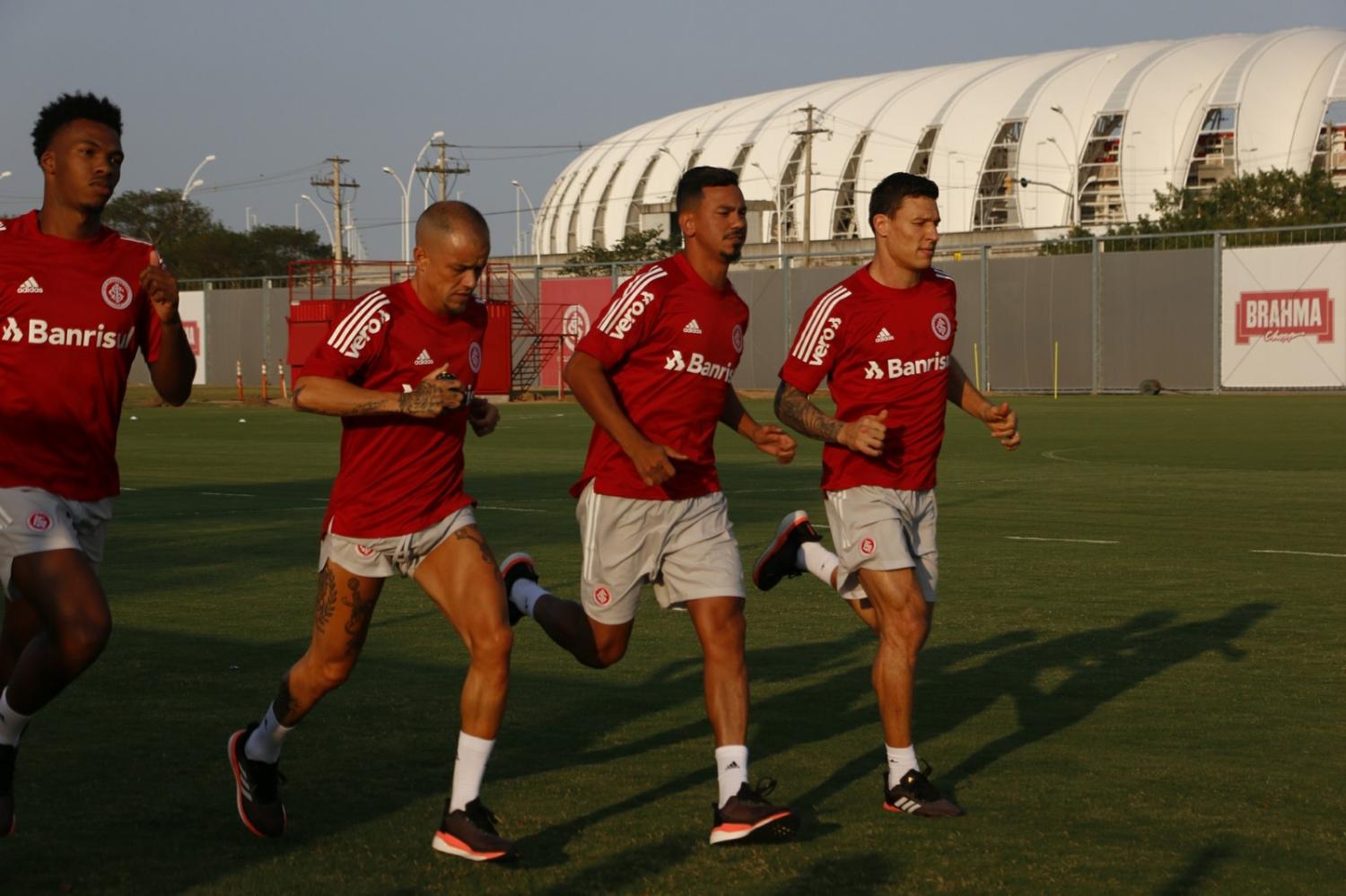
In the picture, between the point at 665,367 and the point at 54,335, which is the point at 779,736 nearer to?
the point at 665,367

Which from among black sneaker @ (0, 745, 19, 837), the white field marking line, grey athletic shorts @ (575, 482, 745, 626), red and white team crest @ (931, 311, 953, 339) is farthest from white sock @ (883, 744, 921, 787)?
the white field marking line

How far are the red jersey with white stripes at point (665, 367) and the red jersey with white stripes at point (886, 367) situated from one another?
463mm

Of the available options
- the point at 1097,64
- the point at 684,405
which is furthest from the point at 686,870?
the point at 1097,64

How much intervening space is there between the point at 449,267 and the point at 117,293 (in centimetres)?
112

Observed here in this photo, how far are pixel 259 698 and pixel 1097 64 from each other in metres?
90.6

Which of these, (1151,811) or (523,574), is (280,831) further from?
(1151,811)

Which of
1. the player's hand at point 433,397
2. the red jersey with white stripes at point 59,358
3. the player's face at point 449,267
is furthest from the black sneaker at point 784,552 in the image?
the red jersey with white stripes at point 59,358

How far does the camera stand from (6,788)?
19.8ft

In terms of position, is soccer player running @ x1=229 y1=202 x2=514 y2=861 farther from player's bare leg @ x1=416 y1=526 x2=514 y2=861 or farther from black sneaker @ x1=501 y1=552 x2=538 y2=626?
black sneaker @ x1=501 y1=552 x2=538 y2=626

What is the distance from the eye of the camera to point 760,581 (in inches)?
316

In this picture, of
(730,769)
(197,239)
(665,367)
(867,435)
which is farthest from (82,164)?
(197,239)

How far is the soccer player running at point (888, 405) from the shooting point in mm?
6754

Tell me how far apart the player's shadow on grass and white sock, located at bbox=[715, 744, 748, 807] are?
1.59ft

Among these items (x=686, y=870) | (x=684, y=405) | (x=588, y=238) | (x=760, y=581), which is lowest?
(x=686, y=870)
